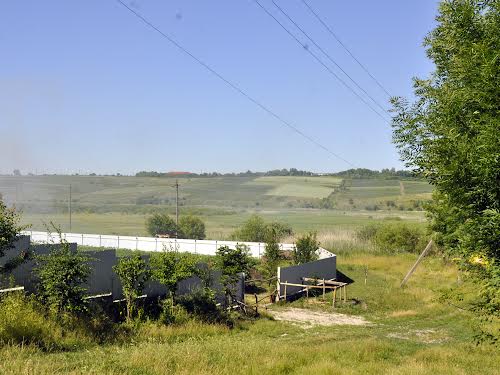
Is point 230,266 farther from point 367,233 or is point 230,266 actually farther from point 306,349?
point 367,233

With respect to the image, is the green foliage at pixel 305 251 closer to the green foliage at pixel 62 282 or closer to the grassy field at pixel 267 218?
the green foliage at pixel 62 282

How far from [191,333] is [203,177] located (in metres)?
178

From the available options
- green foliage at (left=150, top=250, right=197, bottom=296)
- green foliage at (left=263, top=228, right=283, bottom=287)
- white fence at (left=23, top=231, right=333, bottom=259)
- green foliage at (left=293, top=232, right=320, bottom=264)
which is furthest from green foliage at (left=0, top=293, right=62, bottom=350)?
white fence at (left=23, top=231, right=333, bottom=259)

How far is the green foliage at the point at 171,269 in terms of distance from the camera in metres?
21.9

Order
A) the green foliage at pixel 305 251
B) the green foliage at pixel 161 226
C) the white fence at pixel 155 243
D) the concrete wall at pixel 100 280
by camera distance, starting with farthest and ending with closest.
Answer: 1. the green foliage at pixel 161 226
2. the white fence at pixel 155 243
3. the green foliage at pixel 305 251
4. the concrete wall at pixel 100 280

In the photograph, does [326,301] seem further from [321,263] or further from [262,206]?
[262,206]

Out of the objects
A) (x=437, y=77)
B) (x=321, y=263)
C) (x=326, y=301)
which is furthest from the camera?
(x=321, y=263)

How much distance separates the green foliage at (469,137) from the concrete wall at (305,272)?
20560 mm

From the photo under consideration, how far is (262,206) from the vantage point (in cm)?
14700

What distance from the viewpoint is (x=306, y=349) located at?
14.7 m

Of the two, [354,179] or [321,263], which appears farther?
[354,179]

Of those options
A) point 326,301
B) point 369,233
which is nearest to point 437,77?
point 326,301

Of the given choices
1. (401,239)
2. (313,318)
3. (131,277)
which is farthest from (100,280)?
(401,239)

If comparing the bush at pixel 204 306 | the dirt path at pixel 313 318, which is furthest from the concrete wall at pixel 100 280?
the dirt path at pixel 313 318
